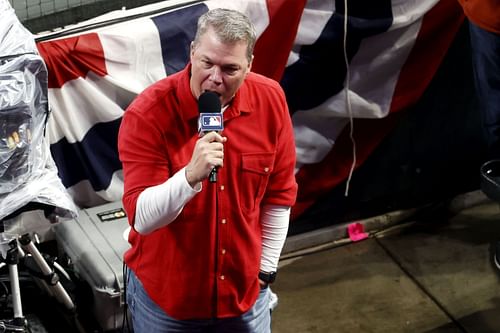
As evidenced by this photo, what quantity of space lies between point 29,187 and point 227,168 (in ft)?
2.78

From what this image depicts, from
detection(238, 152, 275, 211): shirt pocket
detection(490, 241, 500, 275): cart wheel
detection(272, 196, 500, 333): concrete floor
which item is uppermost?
detection(238, 152, 275, 211): shirt pocket

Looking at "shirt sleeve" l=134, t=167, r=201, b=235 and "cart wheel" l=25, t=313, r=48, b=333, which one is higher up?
"shirt sleeve" l=134, t=167, r=201, b=235

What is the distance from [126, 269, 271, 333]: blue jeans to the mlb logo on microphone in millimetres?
787

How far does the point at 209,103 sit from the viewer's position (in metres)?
2.71

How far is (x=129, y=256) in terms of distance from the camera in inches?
126

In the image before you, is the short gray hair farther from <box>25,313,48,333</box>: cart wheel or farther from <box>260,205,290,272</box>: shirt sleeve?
<box>25,313,48,333</box>: cart wheel

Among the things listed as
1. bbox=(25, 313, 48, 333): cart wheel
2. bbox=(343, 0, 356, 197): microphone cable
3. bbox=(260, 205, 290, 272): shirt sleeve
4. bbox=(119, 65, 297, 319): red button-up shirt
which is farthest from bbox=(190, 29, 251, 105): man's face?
bbox=(343, 0, 356, 197): microphone cable

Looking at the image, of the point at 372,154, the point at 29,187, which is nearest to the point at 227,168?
the point at 29,187

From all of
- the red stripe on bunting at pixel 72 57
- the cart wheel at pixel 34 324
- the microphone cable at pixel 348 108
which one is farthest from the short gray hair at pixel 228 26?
the microphone cable at pixel 348 108

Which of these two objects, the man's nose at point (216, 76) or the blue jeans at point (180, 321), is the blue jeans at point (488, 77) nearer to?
the blue jeans at point (180, 321)

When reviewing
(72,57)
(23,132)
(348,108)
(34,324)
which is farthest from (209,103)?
(348,108)

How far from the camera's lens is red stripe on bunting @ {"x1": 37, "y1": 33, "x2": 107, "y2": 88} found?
415 centimetres

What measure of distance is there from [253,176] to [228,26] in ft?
1.71

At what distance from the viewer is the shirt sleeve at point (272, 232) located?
3.22 m
